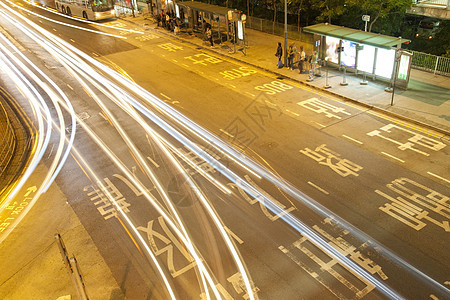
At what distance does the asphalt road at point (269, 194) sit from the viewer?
10.1 metres

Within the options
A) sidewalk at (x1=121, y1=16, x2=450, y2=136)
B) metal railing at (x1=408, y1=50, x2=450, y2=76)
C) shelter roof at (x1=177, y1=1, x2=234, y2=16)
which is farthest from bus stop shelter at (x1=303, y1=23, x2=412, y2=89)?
shelter roof at (x1=177, y1=1, x2=234, y2=16)

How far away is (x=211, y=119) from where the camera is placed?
18.6m

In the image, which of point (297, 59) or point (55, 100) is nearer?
point (55, 100)

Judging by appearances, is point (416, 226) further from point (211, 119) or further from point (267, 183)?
point (211, 119)

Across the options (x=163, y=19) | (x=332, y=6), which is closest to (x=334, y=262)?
(x=332, y=6)

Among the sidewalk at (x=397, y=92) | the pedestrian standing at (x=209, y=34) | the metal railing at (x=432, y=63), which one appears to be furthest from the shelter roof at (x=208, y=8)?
the metal railing at (x=432, y=63)

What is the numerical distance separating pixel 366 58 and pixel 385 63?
1075 mm

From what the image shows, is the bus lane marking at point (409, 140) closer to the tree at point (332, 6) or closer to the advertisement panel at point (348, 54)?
the advertisement panel at point (348, 54)

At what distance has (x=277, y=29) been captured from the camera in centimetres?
3177

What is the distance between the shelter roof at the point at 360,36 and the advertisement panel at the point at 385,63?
592mm

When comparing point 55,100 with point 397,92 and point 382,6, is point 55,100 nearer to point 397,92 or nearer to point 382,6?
point 397,92

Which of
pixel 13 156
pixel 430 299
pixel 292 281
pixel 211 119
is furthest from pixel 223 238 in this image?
pixel 13 156

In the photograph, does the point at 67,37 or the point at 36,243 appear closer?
the point at 36,243

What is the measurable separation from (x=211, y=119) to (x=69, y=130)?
6.68m
